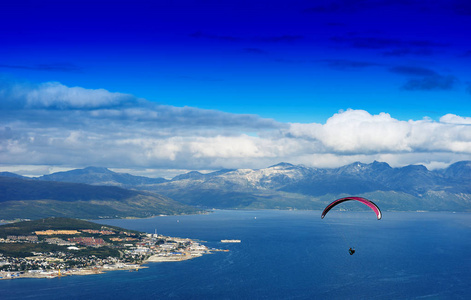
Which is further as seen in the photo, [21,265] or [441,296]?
[21,265]

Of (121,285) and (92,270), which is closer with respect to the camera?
(121,285)

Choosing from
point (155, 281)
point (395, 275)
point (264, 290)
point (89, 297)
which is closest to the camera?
point (89, 297)

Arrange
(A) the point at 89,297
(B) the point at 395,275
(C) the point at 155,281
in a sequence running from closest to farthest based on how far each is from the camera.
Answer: (A) the point at 89,297 → (C) the point at 155,281 → (B) the point at 395,275

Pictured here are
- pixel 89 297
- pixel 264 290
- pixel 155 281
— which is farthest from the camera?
pixel 155 281

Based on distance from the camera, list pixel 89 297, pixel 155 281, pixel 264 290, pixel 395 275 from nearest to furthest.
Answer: pixel 89 297 → pixel 264 290 → pixel 155 281 → pixel 395 275

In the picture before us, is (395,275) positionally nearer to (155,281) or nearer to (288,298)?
(288,298)

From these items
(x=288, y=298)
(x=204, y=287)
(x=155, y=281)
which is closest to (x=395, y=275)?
(x=288, y=298)

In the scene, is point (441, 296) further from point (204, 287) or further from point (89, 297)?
point (89, 297)

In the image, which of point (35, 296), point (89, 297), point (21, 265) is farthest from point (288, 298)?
point (21, 265)

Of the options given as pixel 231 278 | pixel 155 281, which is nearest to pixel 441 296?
pixel 231 278
